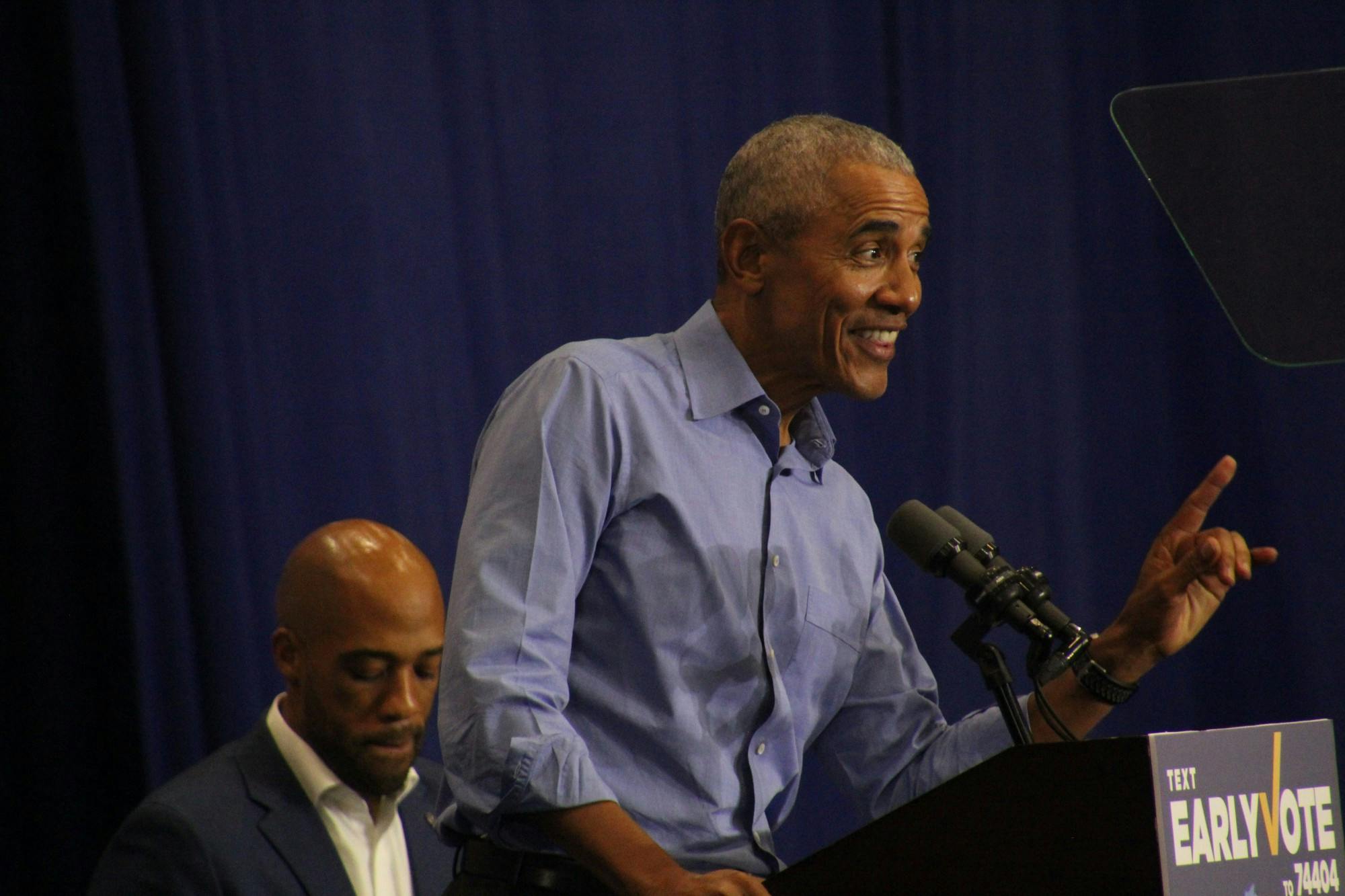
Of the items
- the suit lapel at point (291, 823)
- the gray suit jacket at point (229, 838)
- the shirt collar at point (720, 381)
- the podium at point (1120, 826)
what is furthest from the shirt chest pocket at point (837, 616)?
the suit lapel at point (291, 823)

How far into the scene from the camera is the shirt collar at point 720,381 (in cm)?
164

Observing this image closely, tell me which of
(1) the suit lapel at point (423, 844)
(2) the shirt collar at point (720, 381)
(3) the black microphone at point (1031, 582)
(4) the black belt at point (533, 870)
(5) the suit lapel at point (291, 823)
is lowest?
(1) the suit lapel at point (423, 844)

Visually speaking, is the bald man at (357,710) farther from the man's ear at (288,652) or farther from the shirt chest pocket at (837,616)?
the shirt chest pocket at (837,616)

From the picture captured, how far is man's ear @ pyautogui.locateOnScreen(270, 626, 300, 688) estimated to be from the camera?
262 cm

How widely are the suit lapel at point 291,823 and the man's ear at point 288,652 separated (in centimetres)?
15

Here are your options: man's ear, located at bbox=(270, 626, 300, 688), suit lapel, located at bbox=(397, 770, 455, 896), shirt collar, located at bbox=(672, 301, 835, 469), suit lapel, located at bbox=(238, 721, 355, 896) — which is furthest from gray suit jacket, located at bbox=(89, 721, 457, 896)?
shirt collar, located at bbox=(672, 301, 835, 469)

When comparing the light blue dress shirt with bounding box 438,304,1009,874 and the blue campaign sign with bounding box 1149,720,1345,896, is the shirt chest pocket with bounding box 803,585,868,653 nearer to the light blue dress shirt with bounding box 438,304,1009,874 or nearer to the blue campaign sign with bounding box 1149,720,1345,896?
the light blue dress shirt with bounding box 438,304,1009,874

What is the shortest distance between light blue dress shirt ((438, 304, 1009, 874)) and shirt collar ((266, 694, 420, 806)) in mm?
1065

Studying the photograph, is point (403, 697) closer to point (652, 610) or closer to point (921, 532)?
point (652, 610)

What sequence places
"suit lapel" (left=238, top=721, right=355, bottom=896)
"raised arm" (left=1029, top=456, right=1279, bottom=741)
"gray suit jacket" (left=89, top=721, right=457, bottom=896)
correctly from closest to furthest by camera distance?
"raised arm" (left=1029, top=456, right=1279, bottom=741) < "gray suit jacket" (left=89, top=721, right=457, bottom=896) < "suit lapel" (left=238, top=721, right=355, bottom=896)

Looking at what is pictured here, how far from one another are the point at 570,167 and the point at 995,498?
3.84ft

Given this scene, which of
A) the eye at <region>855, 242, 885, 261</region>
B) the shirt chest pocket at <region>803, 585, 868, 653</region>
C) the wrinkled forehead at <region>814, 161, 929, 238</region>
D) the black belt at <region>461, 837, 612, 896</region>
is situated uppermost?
the wrinkled forehead at <region>814, 161, 929, 238</region>

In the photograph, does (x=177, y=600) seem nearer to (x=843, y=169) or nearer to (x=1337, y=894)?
(x=843, y=169)

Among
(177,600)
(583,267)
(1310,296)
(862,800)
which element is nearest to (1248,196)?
(1310,296)
